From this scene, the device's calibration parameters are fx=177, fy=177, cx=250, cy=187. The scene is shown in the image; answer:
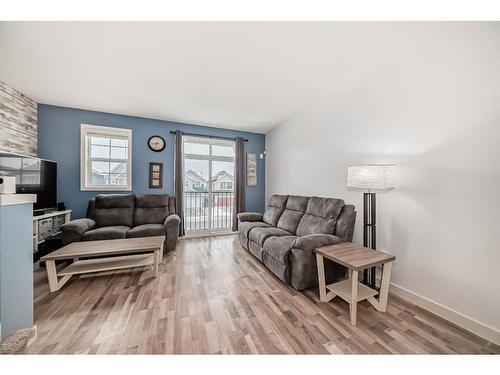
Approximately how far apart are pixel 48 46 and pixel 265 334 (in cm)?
324

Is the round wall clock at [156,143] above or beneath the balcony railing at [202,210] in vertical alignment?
above

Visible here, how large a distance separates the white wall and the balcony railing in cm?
292

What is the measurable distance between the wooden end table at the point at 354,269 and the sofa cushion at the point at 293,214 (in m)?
0.89

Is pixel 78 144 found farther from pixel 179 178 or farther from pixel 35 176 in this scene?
pixel 179 178

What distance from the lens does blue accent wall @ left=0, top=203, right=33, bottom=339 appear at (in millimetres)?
1062

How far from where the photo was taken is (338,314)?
5.09 ft

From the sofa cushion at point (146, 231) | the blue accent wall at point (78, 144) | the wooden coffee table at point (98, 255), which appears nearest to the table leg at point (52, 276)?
the wooden coffee table at point (98, 255)

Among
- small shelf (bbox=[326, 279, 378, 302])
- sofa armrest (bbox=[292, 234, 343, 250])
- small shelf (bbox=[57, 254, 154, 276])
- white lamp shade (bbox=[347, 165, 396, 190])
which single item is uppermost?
white lamp shade (bbox=[347, 165, 396, 190])

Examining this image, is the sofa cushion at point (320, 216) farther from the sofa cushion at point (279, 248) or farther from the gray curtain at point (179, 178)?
the gray curtain at point (179, 178)

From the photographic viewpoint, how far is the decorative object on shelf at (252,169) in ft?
14.7

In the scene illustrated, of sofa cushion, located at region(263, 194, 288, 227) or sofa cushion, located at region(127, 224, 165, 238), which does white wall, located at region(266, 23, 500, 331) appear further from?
sofa cushion, located at region(127, 224, 165, 238)

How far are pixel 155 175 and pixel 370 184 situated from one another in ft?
12.2

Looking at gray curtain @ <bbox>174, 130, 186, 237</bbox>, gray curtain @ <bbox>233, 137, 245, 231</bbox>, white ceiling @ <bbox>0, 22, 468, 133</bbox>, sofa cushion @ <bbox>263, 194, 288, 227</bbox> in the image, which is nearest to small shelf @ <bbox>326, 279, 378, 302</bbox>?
sofa cushion @ <bbox>263, 194, 288, 227</bbox>

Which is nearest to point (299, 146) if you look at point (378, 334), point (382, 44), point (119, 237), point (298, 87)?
point (298, 87)
